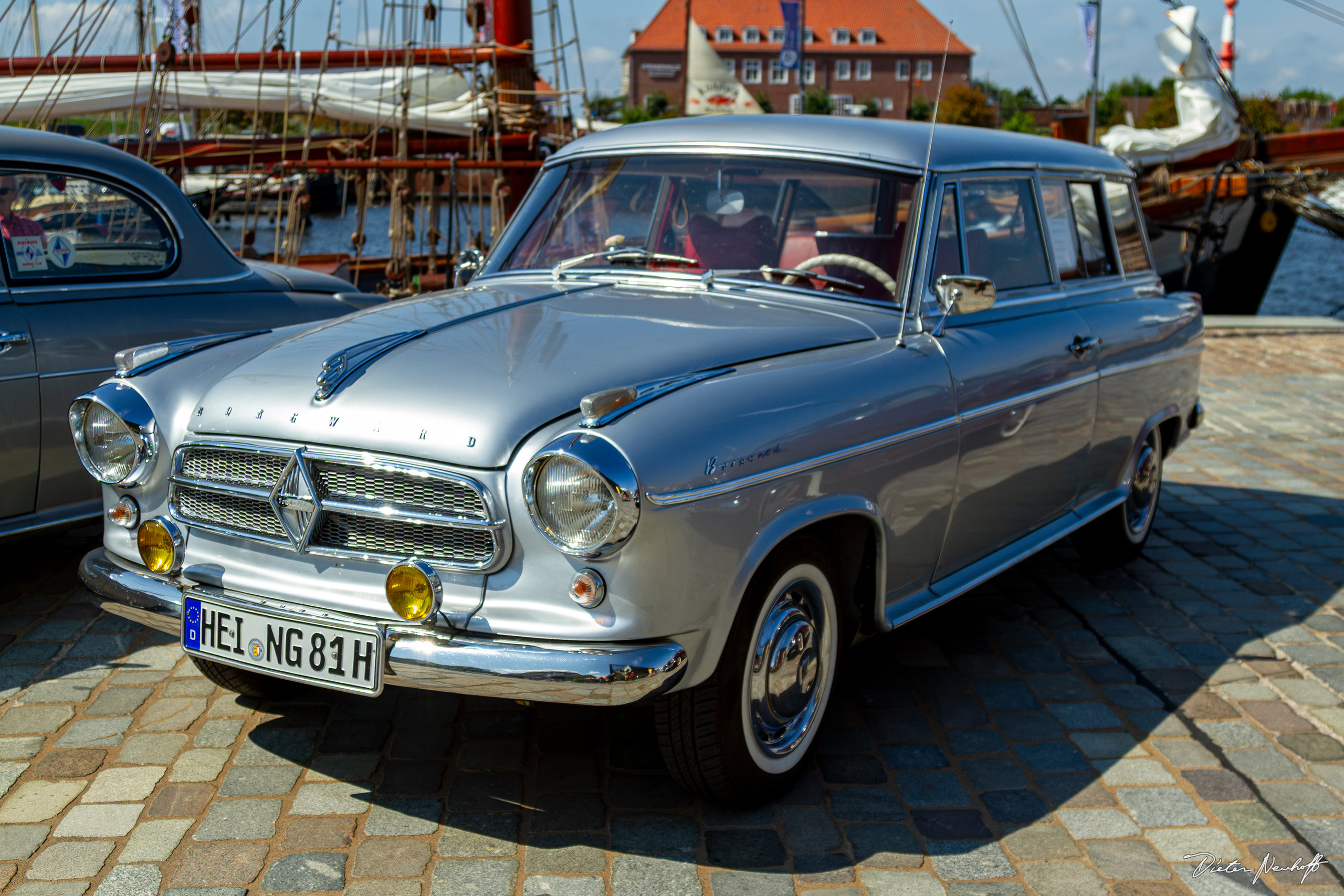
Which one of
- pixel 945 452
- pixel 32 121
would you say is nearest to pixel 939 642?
pixel 945 452

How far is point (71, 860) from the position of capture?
113 inches

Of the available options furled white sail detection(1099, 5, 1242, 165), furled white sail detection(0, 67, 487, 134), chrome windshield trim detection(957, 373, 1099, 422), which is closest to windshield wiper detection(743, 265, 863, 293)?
chrome windshield trim detection(957, 373, 1099, 422)

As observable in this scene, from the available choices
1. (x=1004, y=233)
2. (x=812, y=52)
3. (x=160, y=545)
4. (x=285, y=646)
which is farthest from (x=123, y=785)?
(x=812, y=52)

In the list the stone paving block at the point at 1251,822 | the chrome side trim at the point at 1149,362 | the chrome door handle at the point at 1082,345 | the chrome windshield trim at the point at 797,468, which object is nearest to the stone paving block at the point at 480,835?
the chrome windshield trim at the point at 797,468

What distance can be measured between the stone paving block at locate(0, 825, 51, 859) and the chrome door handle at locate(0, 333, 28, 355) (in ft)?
6.38

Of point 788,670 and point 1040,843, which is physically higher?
point 788,670

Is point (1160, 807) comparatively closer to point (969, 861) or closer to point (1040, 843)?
point (1040, 843)

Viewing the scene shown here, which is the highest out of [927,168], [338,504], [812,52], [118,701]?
[812,52]

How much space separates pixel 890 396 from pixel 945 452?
1.12 ft

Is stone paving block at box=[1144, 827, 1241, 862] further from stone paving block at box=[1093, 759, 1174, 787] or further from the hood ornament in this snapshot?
the hood ornament

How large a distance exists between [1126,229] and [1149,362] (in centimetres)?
75

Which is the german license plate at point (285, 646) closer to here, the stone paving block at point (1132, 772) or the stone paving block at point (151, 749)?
the stone paving block at point (151, 749)

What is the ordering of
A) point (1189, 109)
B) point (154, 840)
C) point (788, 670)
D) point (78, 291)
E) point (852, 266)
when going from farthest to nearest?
point (1189, 109) < point (78, 291) < point (852, 266) < point (788, 670) < point (154, 840)

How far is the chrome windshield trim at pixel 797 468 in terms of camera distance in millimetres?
2650
